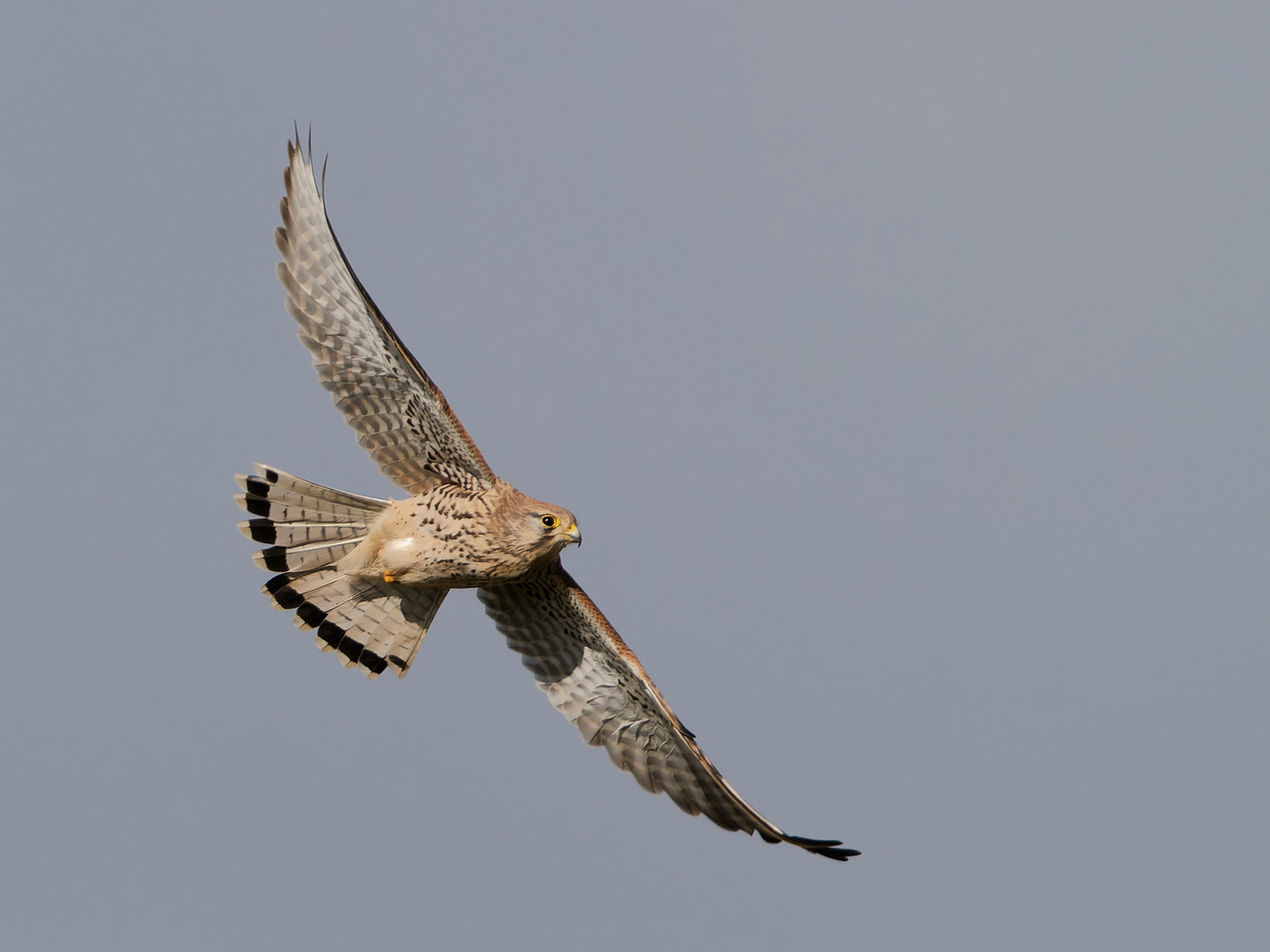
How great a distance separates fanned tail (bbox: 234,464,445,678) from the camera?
42.2 feet

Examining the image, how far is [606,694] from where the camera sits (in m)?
13.8

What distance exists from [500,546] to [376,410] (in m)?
1.53

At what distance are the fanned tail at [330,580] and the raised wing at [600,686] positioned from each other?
2.75 feet

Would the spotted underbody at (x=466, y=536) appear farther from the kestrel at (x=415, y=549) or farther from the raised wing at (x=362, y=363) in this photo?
the raised wing at (x=362, y=363)

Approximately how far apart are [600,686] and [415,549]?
90.8 inches

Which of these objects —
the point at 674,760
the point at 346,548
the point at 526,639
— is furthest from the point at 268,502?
the point at 674,760

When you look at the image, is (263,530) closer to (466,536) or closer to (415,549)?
(415,549)

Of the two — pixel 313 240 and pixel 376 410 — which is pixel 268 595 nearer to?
pixel 376 410

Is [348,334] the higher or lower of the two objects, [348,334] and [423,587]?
the higher

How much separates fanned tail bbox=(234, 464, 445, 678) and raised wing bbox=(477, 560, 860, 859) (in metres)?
0.84

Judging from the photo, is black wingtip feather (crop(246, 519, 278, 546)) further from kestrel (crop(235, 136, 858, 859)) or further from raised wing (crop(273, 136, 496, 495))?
raised wing (crop(273, 136, 496, 495))

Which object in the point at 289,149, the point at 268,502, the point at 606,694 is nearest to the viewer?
the point at 289,149

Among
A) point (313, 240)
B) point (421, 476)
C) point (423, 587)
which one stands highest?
point (313, 240)

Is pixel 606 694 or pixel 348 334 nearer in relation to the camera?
pixel 348 334
